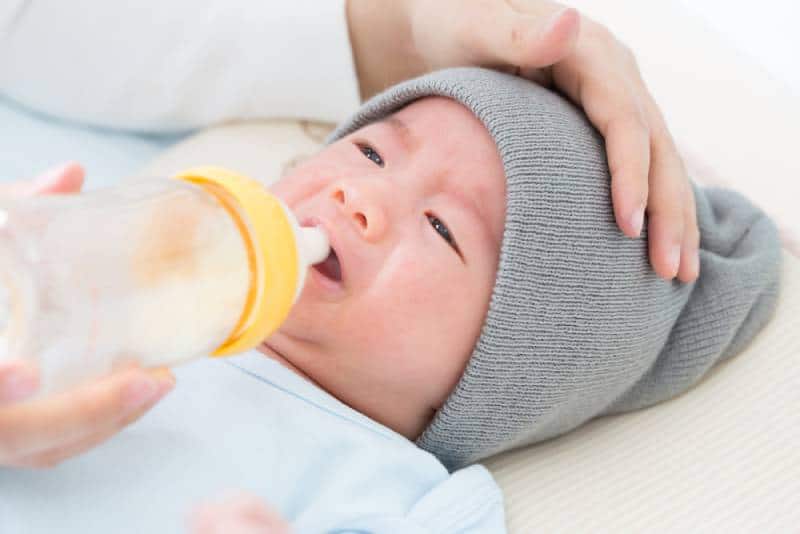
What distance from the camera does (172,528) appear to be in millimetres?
858

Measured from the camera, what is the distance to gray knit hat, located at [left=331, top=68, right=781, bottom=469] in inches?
38.4

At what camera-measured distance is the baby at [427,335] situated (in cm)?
92

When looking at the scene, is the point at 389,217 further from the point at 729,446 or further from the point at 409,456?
the point at 729,446

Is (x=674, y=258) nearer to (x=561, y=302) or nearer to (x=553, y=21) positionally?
(x=561, y=302)

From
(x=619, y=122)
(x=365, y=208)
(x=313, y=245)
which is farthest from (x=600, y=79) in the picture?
(x=313, y=245)

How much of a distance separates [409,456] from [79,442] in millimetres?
355

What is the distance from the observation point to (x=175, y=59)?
1.38m

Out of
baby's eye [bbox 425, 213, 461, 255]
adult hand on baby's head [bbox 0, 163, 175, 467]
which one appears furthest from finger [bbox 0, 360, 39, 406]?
baby's eye [bbox 425, 213, 461, 255]

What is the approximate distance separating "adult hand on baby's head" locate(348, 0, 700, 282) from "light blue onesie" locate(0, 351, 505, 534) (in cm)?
33

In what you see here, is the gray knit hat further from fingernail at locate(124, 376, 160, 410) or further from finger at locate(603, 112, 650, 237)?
fingernail at locate(124, 376, 160, 410)

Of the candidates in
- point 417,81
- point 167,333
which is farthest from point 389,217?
point 167,333

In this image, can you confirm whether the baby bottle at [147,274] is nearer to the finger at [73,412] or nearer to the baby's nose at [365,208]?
the finger at [73,412]

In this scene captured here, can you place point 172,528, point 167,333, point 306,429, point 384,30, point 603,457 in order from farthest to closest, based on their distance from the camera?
1. point 384,30
2. point 603,457
3. point 306,429
4. point 172,528
5. point 167,333

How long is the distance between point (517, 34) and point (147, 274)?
22.4 inches
